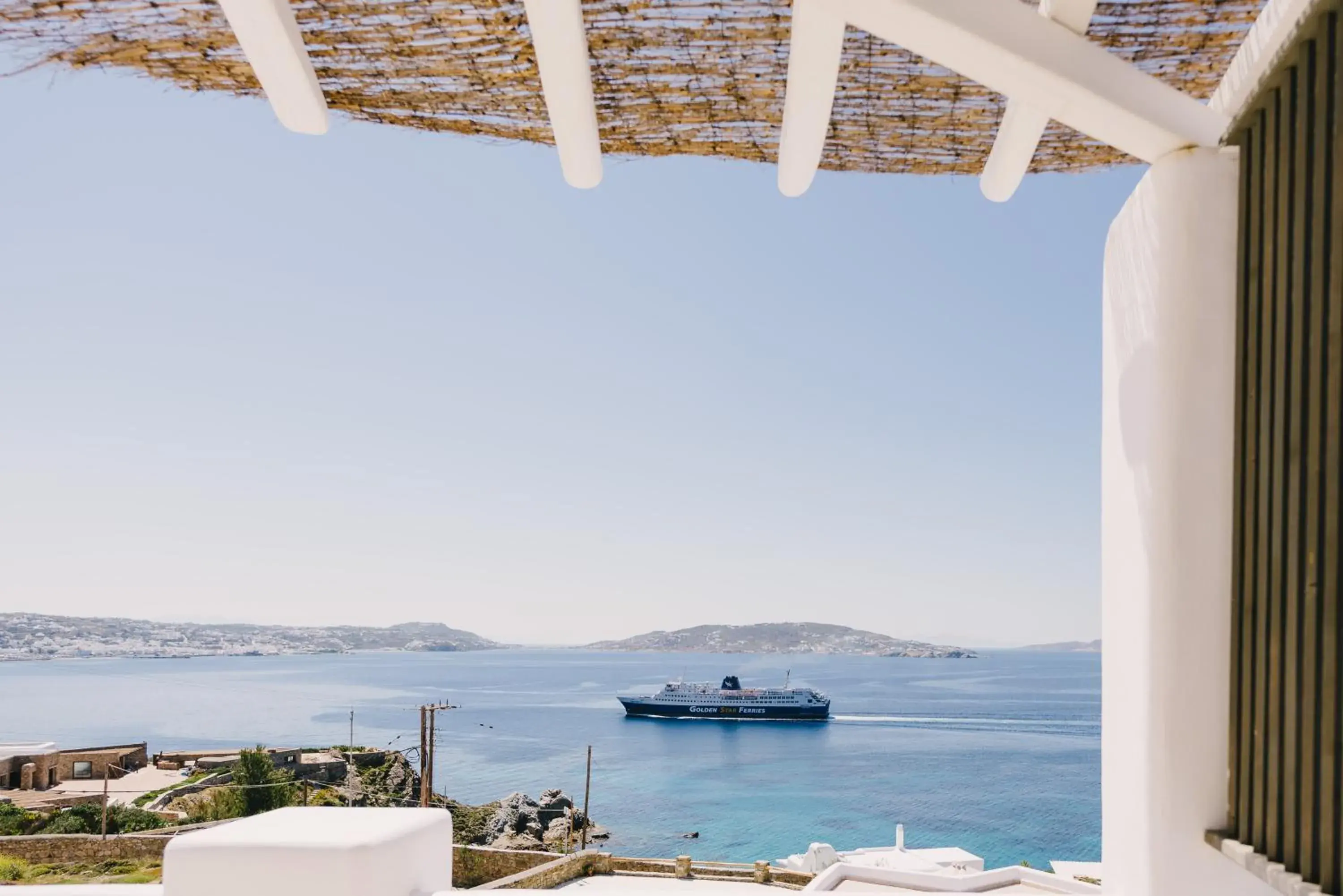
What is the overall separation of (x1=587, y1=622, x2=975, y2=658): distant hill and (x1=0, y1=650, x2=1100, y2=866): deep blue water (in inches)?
95.0

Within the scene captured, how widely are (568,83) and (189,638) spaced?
9553cm

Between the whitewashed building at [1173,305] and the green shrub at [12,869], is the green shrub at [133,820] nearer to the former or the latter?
the green shrub at [12,869]

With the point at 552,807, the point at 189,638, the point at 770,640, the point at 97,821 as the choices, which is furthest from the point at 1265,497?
the point at 189,638

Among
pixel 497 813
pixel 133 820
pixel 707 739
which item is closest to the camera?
pixel 133 820

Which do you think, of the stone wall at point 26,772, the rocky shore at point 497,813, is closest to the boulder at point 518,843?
the rocky shore at point 497,813

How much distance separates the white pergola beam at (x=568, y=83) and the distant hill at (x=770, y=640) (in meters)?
67.4

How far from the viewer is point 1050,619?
70250mm

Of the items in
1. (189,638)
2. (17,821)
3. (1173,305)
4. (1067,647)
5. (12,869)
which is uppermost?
(1173,305)

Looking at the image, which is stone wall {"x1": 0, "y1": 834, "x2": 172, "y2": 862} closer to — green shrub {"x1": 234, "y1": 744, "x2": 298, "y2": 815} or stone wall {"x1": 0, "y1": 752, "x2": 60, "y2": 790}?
green shrub {"x1": 234, "y1": 744, "x2": 298, "y2": 815}

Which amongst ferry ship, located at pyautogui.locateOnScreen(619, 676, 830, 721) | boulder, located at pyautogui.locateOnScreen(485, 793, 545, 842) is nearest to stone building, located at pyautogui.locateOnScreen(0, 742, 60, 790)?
boulder, located at pyautogui.locateOnScreen(485, 793, 545, 842)

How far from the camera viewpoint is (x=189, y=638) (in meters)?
81.9

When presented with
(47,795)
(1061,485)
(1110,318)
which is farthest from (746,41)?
(1061,485)

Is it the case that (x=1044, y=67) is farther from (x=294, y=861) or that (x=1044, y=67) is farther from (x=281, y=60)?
(x=294, y=861)

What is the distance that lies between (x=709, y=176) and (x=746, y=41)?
3876 cm
